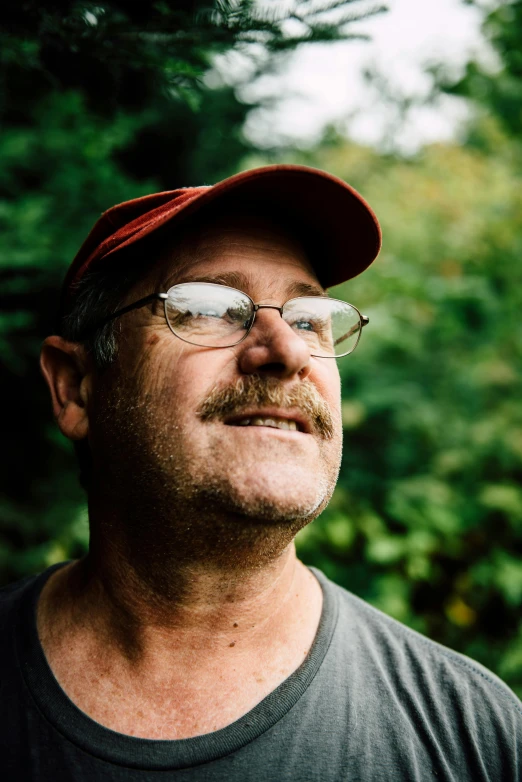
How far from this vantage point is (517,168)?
6.25m

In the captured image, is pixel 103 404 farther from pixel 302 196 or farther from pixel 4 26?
pixel 4 26

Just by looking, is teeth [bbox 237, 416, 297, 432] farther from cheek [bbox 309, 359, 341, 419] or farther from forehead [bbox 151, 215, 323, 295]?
forehead [bbox 151, 215, 323, 295]

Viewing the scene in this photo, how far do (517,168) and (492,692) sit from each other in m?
5.91

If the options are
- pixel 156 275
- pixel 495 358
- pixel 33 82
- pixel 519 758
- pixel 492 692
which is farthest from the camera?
pixel 495 358

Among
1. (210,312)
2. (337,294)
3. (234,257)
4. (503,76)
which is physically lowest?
(337,294)

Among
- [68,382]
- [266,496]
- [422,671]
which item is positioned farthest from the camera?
[68,382]

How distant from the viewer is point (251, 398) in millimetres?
1670

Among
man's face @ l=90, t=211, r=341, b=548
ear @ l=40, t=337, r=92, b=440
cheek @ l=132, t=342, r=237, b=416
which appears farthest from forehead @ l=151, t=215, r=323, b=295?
ear @ l=40, t=337, r=92, b=440

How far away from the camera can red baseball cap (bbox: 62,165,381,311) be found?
5.72ft

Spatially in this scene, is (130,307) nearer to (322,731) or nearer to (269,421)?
(269,421)

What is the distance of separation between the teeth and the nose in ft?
0.42

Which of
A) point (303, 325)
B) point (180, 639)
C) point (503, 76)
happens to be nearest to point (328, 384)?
point (303, 325)

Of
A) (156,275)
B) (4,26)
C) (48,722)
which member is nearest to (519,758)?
(48,722)

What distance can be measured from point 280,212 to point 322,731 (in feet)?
5.19
